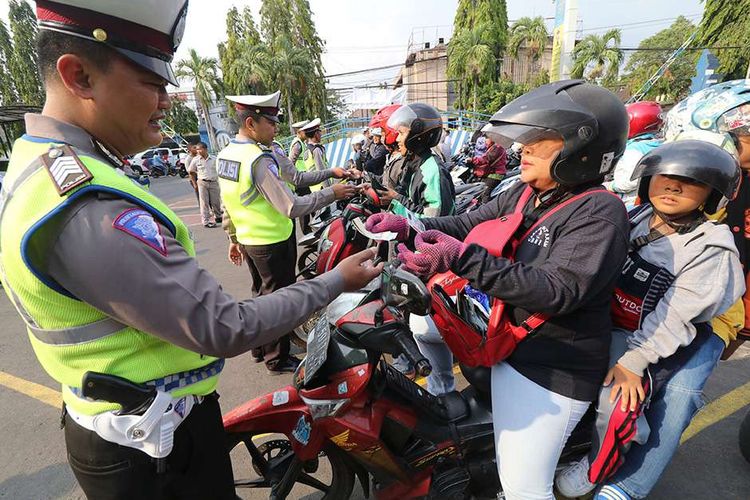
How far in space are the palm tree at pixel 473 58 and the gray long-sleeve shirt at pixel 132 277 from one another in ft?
95.0

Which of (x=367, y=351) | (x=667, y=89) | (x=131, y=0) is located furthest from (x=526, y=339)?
(x=667, y=89)

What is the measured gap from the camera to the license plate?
1.48 metres

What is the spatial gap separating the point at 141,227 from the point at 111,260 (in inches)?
3.6

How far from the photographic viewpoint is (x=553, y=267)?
131 cm

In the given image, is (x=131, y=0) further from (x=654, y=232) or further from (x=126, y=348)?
(x=654, y=232)

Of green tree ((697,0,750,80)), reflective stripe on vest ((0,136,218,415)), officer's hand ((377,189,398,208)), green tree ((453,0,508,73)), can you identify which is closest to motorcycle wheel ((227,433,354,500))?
reflective stripe on vest ((0,136,218,415))

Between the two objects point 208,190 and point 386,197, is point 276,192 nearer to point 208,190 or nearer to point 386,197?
point 386,197

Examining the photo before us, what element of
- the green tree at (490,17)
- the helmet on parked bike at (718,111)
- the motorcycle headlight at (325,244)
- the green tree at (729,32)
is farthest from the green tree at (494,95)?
the helmet on parked bike at (718,111)

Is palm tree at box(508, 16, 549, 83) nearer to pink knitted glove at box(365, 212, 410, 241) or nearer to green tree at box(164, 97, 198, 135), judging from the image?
green tree at box(164, 97, 198, 135)

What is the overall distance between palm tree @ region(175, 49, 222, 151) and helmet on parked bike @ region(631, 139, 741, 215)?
3078 cm

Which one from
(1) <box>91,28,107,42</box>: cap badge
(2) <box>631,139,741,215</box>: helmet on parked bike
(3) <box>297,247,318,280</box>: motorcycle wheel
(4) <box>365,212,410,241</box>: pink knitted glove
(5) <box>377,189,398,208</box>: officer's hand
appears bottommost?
(3) <box>297,247,318,280</box>: motorcycle wheel

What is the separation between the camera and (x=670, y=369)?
162 cm

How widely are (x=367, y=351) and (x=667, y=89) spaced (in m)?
38.4

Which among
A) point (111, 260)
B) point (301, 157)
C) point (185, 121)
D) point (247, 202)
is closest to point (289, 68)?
point (185, 121)
